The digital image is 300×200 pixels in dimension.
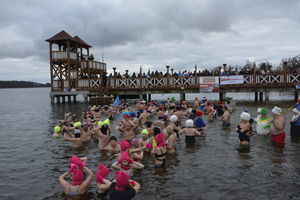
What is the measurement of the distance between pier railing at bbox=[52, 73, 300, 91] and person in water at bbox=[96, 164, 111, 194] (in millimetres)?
22972

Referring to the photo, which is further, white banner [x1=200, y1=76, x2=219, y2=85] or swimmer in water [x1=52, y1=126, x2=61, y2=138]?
white banner [x1=200, y1=76, x2=219, y2=85]

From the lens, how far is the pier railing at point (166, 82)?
25.3 metres

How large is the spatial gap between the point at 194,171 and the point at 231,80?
2118 centimetres

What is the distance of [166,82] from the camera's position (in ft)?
93.7

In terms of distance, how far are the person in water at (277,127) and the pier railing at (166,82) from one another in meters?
17.7

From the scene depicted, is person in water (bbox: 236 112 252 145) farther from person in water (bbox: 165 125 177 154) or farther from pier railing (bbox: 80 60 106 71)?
pier railing (bbox: 80 60 106 71)

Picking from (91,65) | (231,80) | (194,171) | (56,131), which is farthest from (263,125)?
(91,65)

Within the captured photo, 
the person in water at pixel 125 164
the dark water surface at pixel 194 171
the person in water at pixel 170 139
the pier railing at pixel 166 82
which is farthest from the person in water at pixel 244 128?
the pier railing at pixel 166 82

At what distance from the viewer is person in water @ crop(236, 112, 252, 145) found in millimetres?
8880

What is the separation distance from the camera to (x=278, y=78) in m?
25.5

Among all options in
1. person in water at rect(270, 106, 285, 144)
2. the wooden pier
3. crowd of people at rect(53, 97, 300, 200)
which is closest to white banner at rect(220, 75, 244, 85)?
the wooden pier

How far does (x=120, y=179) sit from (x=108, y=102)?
78.5 feet

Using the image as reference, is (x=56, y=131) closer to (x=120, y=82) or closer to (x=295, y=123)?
(x=295, y=123)

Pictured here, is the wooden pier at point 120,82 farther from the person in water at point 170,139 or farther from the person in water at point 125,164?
the person in water at point 125,164
